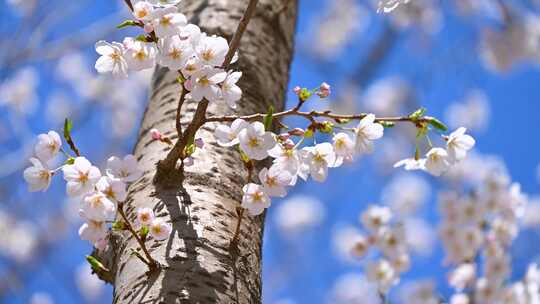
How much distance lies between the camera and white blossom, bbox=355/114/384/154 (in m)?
0.99

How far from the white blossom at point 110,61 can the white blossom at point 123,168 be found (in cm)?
14

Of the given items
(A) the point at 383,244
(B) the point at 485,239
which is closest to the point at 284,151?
(A) the point at 383,244

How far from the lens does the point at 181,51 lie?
2.87 feet

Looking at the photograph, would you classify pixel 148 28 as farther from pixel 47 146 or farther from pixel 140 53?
pixel 47 146

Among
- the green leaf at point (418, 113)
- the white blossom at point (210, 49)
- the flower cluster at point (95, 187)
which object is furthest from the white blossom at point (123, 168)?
the green leaf at point (418, 113)

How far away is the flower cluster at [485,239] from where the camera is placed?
2326 millimetres

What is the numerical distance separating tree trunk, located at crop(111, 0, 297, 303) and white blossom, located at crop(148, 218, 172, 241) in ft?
0.06

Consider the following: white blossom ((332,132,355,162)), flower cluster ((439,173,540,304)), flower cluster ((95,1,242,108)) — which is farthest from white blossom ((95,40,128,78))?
flower cluster ((439,173,540,304))

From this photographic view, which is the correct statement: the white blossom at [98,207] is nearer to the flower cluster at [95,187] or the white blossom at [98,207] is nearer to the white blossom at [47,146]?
the flower cluster at [95,187]

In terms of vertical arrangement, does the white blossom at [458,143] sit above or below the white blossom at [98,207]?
above

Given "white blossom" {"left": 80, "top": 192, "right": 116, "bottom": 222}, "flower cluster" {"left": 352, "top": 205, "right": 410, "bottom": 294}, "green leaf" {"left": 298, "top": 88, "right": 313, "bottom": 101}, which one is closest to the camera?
"white blossom" {"left": 80, "top": 192, "right": 116, "bottom": 222}

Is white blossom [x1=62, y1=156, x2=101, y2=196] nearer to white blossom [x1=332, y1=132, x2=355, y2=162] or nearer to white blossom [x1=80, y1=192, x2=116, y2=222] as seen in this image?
white blossom [x1=80, y1=192, x2=116, y2=222]

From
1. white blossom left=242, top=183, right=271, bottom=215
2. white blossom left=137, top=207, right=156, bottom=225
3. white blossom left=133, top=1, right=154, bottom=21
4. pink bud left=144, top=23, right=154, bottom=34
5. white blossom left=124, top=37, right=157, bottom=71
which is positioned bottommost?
white blossom left=137, top=207, right=156, bottom=225

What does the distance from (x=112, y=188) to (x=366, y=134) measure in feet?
1.37
